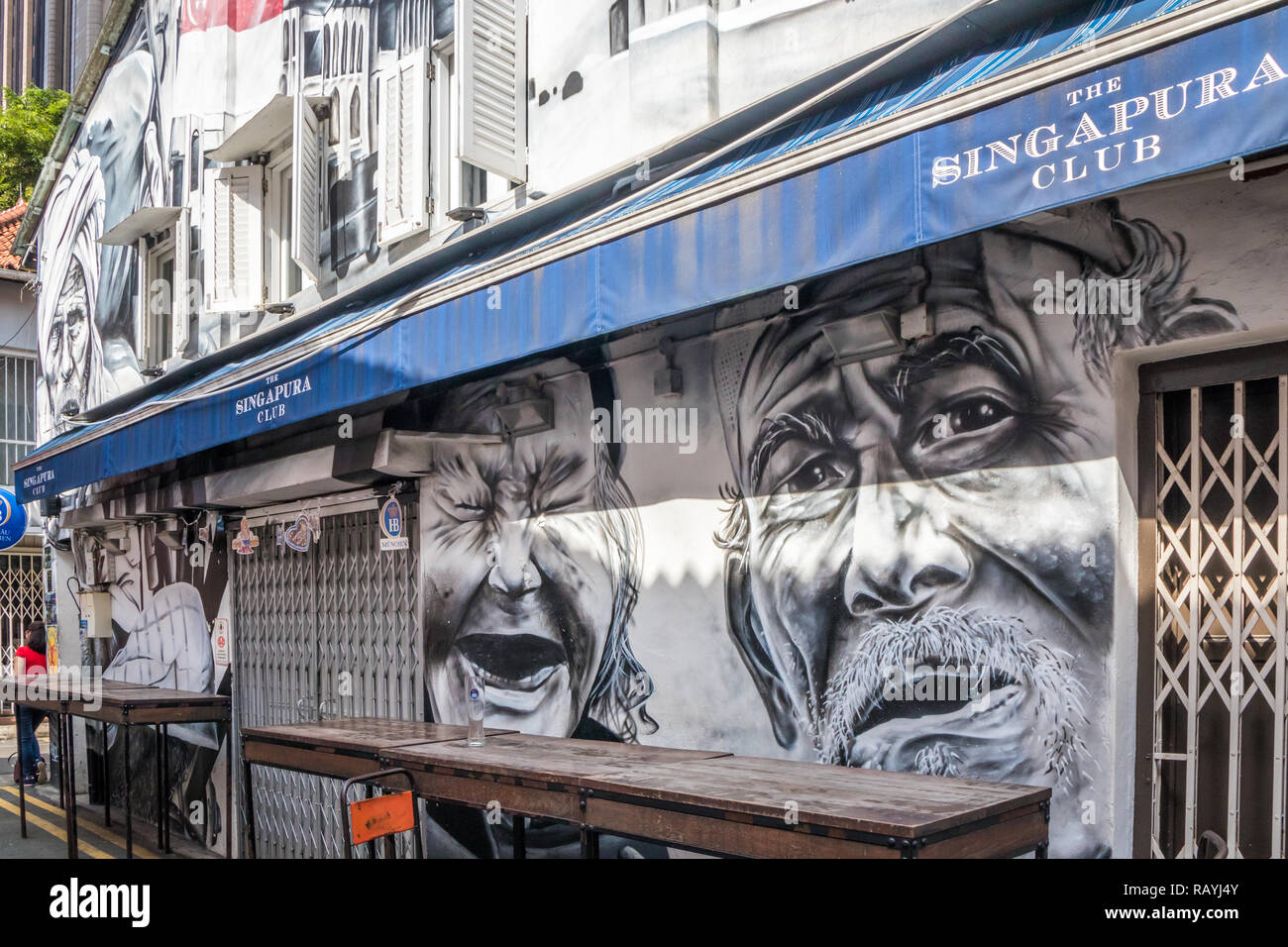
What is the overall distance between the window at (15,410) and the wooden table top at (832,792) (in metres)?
20.9

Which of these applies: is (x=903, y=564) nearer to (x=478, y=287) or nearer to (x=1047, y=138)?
(x=1047, y=138)

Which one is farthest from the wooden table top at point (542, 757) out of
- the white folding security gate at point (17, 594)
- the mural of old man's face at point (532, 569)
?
the white folding security gate at point (17, 594)

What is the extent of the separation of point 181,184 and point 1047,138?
405 inches

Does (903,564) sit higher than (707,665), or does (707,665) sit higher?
(903,564)

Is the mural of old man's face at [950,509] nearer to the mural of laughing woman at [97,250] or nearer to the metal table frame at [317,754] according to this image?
the metal table frame at [317,754]

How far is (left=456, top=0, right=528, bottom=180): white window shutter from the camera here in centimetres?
702

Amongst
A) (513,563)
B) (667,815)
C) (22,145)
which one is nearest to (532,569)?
(513,563)

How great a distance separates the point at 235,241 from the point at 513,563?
5.23 m

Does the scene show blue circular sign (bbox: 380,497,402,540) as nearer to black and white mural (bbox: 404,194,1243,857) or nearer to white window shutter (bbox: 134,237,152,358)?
black and white mural (bbox: 404,194,1243,857)

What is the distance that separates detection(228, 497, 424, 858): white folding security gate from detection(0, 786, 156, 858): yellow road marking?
0.98 metres

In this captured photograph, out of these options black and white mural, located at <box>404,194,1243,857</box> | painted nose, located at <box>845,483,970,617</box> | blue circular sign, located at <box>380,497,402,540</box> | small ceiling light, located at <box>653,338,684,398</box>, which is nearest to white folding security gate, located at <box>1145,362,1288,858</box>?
black and white mural, located at <box>404,194,1243,857</box>

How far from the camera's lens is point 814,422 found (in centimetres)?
527

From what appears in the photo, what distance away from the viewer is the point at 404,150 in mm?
8320
